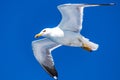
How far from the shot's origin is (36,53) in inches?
205

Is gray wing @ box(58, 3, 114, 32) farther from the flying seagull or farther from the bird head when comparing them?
the bird head

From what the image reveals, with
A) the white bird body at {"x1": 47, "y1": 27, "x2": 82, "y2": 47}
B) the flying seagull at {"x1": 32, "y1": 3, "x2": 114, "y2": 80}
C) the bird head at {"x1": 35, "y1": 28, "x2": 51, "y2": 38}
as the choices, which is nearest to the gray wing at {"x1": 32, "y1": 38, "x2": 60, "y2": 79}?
the flying seagull at {"x1": 32, "y1": 3, "x2": 114, "y2": 80}

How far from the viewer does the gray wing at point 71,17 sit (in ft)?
14.9

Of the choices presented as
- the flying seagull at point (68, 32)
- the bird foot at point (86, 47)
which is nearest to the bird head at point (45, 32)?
the flying seagull at point (68, 32)

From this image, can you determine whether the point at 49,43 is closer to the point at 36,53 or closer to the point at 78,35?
the point at 36,53

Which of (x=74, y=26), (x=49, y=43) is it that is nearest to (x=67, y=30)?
(x=74, y=26)

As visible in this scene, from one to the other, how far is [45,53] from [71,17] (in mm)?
727

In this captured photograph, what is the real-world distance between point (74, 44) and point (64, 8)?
429mm

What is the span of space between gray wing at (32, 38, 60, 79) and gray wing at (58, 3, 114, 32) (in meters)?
0.49

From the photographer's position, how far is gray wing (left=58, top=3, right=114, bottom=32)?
453cm

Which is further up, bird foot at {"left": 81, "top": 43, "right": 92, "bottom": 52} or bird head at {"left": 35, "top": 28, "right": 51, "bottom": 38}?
bird head at {"left": 35, "top": 28, "right": 51, "bottom": 38}

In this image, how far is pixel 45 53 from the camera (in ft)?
17.3

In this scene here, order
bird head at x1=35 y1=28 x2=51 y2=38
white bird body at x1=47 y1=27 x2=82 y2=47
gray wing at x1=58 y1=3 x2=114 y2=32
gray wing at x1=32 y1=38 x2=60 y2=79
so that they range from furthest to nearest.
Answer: gray wing at x1=32 y1=38 x2=60 y2=79 → bird head at x1=35 y1=28 x2=51 y2=38 → white bird body at x1=47 y1=27 x2=82 y2=47 → gray wing at x1=58 y1=3 x2=114 y2=32

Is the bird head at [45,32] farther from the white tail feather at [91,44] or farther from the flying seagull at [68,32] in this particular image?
the white tail feather at [91,44]
